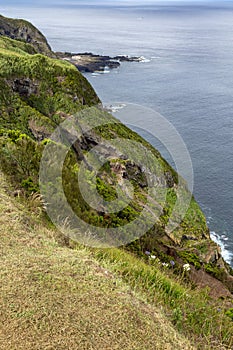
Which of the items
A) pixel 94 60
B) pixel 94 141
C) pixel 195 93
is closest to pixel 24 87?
pixel 94 141

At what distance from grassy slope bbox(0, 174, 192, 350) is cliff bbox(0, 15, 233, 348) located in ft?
3.08

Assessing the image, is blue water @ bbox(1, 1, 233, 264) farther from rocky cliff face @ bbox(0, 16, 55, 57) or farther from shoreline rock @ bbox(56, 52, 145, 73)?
rocky cliff face @ bbox(0, 16, 55, 57)

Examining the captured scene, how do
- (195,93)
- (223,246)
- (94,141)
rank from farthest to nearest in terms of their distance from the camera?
(195,93)
(223,246)
(94,141)

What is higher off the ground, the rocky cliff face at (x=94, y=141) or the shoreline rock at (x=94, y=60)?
the shoreline rock at (x=94, y=60)

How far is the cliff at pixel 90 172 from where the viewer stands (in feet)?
32.1

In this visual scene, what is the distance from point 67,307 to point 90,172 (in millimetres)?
9687

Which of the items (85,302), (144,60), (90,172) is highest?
(144,60)

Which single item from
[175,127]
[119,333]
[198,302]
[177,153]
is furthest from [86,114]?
[175,127]

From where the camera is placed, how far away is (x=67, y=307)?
5168 millimetres

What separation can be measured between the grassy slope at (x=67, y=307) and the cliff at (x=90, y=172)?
94 centimetres

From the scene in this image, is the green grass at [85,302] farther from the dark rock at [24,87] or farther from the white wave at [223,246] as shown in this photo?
the white wave at [223,246]

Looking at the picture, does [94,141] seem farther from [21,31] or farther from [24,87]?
[21,31]

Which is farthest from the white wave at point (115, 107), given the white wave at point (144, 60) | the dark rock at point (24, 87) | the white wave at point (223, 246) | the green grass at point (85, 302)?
the green grass at point (85, 302)

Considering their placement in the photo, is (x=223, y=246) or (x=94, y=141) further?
(x=223, y=246)
